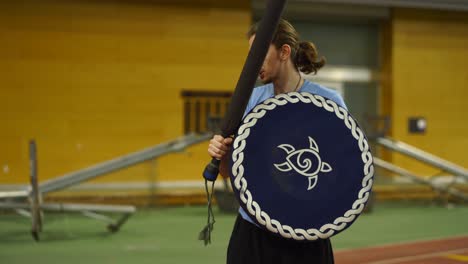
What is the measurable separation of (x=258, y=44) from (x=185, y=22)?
9724mm

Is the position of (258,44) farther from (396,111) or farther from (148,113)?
(396,111)

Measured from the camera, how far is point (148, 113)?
1126 cm

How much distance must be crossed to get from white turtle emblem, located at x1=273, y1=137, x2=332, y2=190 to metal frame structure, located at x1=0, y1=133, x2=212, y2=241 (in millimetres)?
4948

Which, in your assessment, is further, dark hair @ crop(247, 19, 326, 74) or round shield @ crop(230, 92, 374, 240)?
dark hair @ crop(247, 19, 326, 74)

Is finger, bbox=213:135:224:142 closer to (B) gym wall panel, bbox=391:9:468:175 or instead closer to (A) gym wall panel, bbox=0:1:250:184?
(A) gym wall panel, bbox=0:1:250:184

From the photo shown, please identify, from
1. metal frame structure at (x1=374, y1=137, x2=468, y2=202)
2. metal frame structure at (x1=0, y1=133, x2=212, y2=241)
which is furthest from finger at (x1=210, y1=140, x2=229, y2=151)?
metal frame structure at (x1=374, y1=137, x2=468, y2=202)

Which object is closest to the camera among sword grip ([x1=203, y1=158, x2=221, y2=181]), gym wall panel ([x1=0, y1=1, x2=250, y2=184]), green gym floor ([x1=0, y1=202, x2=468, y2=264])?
sword grip ([x1=203, y1=158, x2=221, y2=181])

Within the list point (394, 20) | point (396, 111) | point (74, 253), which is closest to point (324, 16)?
point (394, 20)

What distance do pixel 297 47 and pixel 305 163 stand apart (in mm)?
515

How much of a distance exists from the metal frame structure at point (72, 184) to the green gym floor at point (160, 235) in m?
0.20

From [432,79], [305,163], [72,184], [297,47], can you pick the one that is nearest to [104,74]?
[72,184]

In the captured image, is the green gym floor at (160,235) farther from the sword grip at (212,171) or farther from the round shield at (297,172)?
the round shield at (297,172)

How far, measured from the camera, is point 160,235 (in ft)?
24.3

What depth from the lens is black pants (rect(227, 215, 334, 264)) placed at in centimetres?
238
